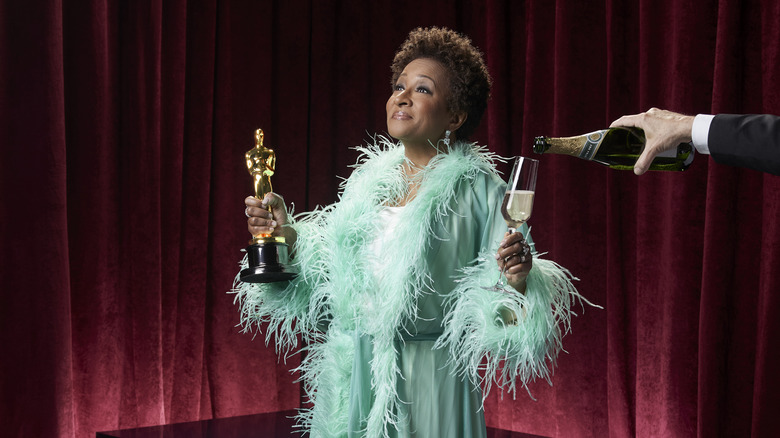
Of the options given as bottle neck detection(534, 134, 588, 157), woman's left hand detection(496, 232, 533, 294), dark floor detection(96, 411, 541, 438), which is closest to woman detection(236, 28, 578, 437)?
woman's left hand detection(496, 232, 533, 294)

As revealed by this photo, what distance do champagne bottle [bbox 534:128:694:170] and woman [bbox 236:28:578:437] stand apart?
158 millimetres

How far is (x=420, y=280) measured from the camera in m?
1.66

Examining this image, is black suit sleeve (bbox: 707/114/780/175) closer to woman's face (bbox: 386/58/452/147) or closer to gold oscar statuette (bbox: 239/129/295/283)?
woman's face (bbox: 386/58/452/147)

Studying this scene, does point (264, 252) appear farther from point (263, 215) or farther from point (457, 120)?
point (457, 120)

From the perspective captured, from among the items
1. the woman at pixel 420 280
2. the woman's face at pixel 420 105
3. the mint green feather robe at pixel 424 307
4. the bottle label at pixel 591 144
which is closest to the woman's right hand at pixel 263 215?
the woman at pixel 420 280

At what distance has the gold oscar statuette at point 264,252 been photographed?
175cm

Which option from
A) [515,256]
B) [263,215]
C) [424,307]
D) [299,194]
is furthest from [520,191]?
[299,194]

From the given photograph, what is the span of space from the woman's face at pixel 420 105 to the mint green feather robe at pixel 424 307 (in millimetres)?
74

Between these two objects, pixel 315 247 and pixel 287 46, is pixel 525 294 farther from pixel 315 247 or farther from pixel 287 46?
pixel 287 46

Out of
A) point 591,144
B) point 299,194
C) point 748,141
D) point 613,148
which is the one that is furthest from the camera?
point 299,194

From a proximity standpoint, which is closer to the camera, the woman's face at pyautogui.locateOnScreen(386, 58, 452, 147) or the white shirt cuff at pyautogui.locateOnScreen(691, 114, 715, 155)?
the white shirt cuff at pyautogui.locateOnScreen(691, 114, 715, 155)

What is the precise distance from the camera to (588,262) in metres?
3.19

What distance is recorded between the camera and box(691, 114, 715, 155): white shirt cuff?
4.15ft

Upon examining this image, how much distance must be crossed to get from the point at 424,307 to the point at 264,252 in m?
0.40
